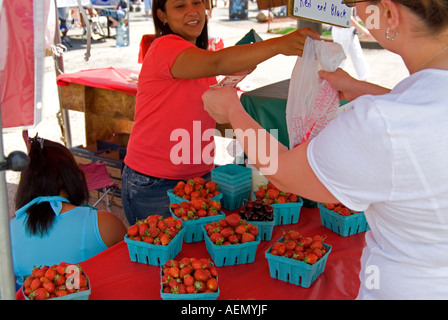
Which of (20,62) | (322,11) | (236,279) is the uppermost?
(322,11)

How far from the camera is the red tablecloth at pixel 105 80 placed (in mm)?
4137

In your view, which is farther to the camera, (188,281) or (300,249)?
(300,249)

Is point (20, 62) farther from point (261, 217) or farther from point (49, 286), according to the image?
point (261, 217)

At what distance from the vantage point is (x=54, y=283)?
56.4 inches

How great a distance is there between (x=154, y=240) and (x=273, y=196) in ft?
2.14

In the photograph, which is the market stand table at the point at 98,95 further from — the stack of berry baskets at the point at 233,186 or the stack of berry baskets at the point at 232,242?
the stack of berry baskets at the point at 232,242

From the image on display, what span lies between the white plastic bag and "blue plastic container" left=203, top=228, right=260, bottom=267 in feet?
1.32

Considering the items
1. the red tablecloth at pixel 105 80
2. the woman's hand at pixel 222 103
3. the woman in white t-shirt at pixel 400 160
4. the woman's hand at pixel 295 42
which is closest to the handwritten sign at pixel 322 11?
the woman's hand at pixel 295 42

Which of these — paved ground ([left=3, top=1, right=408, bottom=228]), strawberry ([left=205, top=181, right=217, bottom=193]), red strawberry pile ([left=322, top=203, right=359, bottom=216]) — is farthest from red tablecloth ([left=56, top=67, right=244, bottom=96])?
red strawberry pile ([left=322, top=203, right=359, bottom=216])

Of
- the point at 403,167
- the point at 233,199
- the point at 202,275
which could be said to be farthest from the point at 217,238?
the point at 403,167

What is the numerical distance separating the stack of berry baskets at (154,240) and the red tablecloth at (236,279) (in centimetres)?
3

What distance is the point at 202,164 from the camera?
2355 millimetres
